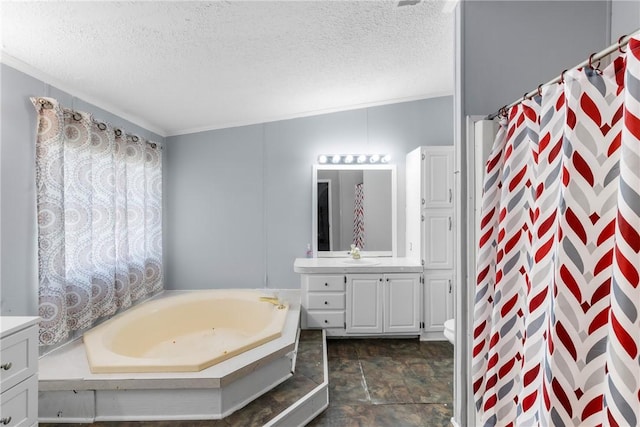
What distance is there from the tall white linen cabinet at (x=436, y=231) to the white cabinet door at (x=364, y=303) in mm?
494

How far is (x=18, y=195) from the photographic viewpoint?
6.46 feet

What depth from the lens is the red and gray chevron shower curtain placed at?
82 cm

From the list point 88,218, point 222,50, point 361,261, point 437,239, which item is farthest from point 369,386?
point 222,50

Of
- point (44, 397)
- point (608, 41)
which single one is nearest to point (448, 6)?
point (608, 41)

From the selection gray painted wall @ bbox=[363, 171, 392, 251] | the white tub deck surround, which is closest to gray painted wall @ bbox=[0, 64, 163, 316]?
the white tub deck surround

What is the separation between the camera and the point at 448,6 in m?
1.89

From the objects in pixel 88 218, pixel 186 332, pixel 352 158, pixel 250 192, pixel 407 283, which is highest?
pixel 352 158

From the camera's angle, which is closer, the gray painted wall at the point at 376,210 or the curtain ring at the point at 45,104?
the curtain ring at the point at 45,104

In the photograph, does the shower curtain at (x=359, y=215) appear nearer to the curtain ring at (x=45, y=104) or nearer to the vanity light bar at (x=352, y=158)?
the vanity light bar at (x=352, y=158)

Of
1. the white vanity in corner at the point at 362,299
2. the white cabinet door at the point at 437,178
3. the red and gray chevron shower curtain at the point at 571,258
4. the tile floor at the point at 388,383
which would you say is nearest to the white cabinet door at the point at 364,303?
the white vanity in corner at the point at 362,299

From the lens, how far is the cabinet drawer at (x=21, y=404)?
139cm

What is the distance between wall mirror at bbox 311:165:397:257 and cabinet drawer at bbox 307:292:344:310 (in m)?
0.60

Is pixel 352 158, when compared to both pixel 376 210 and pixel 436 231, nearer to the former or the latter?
pixel 376 210

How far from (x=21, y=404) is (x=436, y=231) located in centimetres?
323
